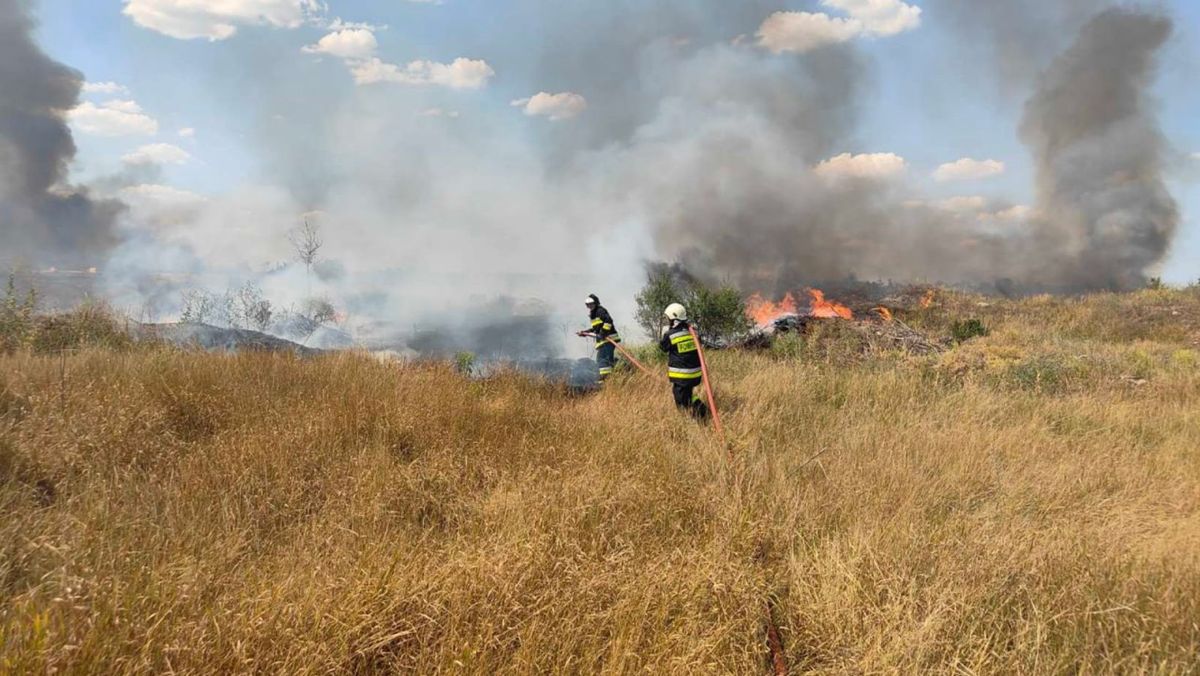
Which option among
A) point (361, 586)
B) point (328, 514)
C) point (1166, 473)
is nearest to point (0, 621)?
point (361, 586)

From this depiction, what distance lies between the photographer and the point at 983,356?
10625 millimetres

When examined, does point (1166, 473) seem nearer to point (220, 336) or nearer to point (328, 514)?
point (328, 514)

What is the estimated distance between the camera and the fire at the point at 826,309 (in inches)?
643

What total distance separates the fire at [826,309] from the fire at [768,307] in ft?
2.85

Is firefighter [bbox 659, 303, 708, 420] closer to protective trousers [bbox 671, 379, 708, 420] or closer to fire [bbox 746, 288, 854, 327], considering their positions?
protective trousers [bbox 671, 379, 708, 420]

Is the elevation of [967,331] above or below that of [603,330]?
below

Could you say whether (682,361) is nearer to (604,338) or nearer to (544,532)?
(604,338)

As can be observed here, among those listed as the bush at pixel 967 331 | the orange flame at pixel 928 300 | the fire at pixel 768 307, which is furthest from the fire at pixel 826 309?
the orange flame at pixel 928 300

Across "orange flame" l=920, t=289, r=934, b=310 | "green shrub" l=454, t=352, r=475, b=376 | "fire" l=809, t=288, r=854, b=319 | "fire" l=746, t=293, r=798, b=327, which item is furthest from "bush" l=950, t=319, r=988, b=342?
"green shrub" l=454, t=352, r=475, b=376

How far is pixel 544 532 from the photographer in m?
3.04

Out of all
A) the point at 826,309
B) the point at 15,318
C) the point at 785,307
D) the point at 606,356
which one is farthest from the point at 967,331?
the point at 15,318

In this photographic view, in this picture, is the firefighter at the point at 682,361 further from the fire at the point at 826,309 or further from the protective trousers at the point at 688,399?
the fire at the point at 826,309

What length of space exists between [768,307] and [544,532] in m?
20.5

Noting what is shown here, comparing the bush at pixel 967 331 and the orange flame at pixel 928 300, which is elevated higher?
the orange flame at pixel 928 300
